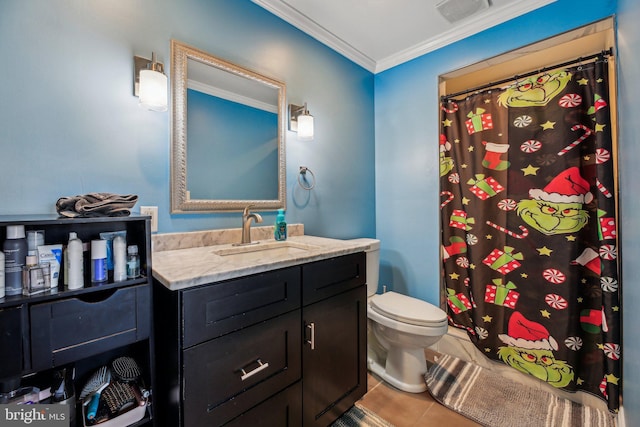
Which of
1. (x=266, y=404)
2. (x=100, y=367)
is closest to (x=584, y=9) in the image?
(x=266, y=404)

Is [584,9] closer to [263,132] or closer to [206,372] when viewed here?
[263,132]

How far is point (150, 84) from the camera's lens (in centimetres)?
119

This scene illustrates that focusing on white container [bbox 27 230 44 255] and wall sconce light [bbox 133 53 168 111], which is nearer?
white container [bbox 27 230 44 255]

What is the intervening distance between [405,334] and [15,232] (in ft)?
Answer: 5.73

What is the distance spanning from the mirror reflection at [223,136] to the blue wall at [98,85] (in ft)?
0.21

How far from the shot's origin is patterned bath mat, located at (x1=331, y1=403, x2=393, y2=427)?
4.65 ft

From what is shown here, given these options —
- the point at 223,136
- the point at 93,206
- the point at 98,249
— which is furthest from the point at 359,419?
the point at 223,136

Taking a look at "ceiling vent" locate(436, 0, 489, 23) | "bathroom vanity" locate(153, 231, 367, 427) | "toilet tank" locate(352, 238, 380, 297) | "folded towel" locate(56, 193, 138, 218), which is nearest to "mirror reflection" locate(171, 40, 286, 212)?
"bathroom vanity" locate(153, 231, 367, 427)

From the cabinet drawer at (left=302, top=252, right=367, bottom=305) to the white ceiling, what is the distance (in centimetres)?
159

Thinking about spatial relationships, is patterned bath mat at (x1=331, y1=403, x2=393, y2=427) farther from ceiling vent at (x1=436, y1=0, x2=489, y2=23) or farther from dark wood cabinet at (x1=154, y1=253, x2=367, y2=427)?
ceiling vent at (x1=436, y1=0, x2=489, y2=23)

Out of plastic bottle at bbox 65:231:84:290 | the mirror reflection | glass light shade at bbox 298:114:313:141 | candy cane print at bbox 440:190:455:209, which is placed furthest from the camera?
candy cane print at bbox 440:190:455:209

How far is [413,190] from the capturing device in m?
2.29

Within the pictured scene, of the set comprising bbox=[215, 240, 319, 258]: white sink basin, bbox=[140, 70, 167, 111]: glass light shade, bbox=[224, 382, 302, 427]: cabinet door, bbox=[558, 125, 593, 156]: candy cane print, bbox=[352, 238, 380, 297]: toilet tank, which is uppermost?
bbox=[140, 70, 167, 111]: glass light shade

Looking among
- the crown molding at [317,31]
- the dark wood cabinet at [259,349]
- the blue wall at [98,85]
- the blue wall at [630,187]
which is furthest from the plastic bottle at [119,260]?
the blue wall at [630,187]
